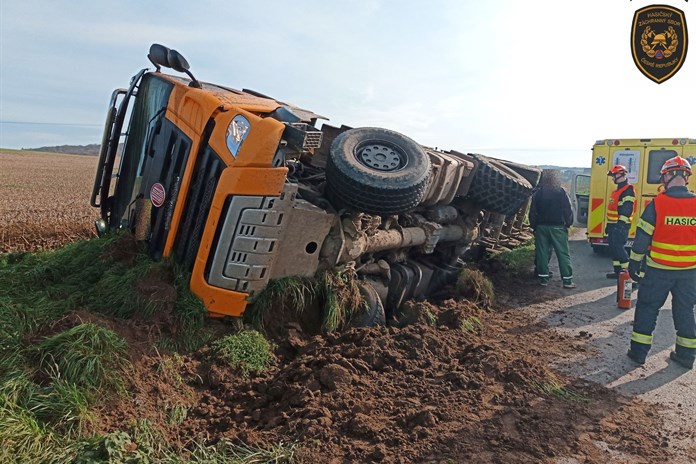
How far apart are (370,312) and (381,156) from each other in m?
1.40

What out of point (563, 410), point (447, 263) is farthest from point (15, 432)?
point (447, 263)

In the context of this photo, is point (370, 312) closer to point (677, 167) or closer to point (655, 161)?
point (677, 167)

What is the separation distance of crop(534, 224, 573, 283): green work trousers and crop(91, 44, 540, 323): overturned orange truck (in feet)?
8.61

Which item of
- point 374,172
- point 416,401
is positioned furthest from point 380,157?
point 416,401

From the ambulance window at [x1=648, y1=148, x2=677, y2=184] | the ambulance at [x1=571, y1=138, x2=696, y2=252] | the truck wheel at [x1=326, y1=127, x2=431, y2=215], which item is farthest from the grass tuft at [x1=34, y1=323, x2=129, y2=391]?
the ambulance window at [x1=648, y1=148, x2=677, y2=184]

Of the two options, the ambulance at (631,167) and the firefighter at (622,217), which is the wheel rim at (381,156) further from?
the ambulance at (631,167)

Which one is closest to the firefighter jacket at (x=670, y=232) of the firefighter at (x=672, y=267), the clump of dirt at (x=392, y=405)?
the firefighter at (x=672, y=267)

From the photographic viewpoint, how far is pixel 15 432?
7.77 feet

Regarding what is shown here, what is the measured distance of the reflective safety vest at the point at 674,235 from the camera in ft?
15.4

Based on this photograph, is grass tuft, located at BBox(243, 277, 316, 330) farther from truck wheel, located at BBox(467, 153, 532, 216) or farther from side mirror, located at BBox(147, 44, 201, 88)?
truck wheel, located at BBox(467, 153, 532, 216)

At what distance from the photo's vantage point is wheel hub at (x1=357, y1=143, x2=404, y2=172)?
4711 millimetres

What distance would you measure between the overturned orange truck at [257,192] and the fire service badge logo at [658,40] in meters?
3.33

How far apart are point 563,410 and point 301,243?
2.10 metres

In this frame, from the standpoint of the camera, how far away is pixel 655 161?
33.7 feet
